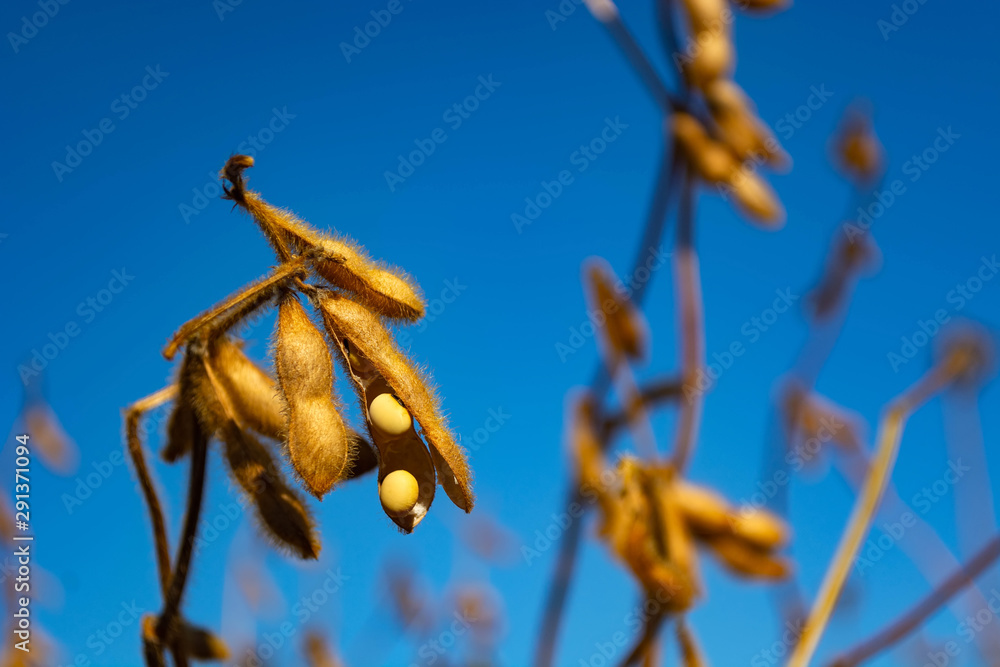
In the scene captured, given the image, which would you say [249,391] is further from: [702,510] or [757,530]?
[757,530]

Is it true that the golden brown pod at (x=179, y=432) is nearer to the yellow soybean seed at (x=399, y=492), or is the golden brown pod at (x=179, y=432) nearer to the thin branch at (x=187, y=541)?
the thin branch at (x=187, y=541)

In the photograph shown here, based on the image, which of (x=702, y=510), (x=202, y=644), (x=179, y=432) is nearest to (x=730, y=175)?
Answer: (x=702, y=510)

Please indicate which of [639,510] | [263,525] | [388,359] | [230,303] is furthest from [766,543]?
[230,303]

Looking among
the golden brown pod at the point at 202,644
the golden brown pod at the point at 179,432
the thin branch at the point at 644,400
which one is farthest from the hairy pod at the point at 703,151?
the golden brown pod at the point at 202,644

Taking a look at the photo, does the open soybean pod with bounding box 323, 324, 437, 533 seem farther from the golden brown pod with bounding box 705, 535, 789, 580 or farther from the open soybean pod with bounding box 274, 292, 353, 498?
the golden brown pod with bounding box 705, 535, 789, 580

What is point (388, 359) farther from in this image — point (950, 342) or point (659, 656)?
point (950, 342)

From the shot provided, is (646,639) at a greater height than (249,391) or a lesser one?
lesser
